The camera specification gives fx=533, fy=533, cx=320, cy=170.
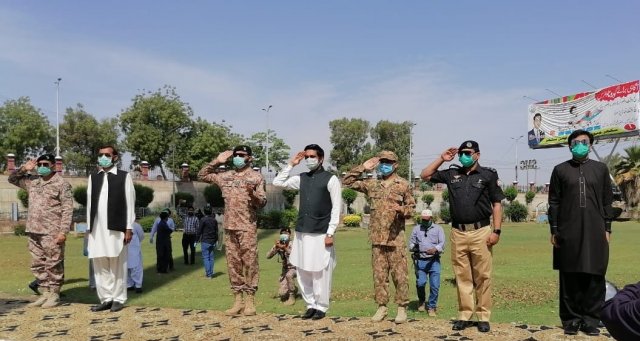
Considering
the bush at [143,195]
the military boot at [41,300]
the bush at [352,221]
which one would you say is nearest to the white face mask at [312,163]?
the military boot at [41,300]

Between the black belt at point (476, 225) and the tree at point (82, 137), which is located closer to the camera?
the black belt at point (476, 225)

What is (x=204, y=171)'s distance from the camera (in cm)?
641

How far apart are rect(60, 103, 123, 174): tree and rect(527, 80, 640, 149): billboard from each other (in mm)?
36537

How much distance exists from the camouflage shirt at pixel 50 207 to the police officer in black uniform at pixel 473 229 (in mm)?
4710

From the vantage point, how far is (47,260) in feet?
22.0

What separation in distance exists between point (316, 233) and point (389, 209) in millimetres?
813

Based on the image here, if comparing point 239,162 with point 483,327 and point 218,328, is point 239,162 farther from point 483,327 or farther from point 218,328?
point 483,327

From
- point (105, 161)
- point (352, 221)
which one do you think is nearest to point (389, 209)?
point (105, 161)

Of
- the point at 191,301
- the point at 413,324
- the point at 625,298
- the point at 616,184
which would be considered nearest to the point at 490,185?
the point at 413,324

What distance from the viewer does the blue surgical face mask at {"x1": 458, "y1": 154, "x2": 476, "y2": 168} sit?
201 inches

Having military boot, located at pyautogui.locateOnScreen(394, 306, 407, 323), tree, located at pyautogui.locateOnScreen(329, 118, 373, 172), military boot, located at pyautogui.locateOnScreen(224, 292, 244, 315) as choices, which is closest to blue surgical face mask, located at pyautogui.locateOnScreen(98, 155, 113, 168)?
military boot, located at pyautogui.locateOnScreen(224, 292, 244, 315)

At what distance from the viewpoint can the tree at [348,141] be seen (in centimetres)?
6331

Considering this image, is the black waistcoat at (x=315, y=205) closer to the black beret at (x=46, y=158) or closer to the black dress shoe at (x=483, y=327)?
the black dress shoe at (x=483, y=327)

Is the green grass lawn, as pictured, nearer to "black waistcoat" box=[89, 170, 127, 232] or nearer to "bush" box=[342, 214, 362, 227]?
"black waistcoat" box=[89, 170, 127, 232]
